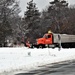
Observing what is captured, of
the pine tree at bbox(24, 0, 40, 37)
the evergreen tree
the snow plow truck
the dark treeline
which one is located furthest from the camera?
the pine tree at bbox(24, 0, 40, 37)

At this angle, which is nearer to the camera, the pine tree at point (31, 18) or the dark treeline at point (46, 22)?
the dark treeline at point (46, 22)

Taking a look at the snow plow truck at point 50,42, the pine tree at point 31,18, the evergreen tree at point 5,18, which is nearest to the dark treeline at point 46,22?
the pine tree at point 31,18

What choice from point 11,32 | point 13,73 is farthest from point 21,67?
point 11,32

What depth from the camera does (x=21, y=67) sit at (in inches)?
831

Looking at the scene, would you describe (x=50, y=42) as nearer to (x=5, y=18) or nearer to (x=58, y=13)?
(x=5, y=18)

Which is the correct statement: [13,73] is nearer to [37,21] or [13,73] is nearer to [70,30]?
[70,30]

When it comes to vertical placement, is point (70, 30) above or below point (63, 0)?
below

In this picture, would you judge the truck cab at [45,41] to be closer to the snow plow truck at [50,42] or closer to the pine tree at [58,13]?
the snow plow truck at [50,42]

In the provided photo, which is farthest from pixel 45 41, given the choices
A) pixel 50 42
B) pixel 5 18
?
pixel 5 18

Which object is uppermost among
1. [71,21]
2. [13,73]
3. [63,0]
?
[63,0]

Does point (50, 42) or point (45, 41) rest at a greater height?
point (45, 41)

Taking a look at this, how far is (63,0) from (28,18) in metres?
15.0

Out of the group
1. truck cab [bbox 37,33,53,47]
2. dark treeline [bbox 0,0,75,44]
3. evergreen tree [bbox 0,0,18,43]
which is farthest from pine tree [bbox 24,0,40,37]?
truck cab [bbox 37,33,53,47]

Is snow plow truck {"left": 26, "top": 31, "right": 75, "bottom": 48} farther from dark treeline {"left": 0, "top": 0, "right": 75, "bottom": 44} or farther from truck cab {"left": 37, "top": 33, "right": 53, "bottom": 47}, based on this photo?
dark treeline {"left": 0, "top": 0, "right": 75, "bottom": 44}
